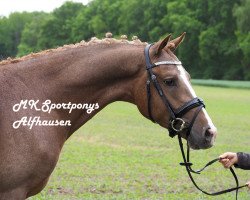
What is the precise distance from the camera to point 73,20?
11500 centimetres

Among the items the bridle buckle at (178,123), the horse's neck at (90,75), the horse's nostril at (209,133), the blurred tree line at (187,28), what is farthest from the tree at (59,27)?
the horse's nostril at (209,133)

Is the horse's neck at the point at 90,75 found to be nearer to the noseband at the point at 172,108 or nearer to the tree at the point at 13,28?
the noseband at the point at 172,108

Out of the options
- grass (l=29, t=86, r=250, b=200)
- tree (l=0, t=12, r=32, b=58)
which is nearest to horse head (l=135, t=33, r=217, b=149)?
grass (l=29, t=86, r=250, b=200)

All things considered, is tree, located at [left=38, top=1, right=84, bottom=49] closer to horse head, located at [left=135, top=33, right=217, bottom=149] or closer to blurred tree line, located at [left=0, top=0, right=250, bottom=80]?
blurred tree line, located at [left=0, top=0, right=250, bottom=80]

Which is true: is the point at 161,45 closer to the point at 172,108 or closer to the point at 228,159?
the point at 172,108

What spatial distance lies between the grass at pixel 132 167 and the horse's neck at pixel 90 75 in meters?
4.35

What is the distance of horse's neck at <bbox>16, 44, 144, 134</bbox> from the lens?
4.74 metres

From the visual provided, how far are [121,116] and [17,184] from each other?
884 inches

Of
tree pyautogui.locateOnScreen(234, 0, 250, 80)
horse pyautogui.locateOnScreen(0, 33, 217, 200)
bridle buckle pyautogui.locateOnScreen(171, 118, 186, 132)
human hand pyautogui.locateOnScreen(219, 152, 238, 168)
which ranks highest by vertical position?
horse pyautogui.locateOnScreen(0, 33, 217, 200)

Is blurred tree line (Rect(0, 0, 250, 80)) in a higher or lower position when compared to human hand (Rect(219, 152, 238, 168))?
lower

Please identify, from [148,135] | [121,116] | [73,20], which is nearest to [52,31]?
[73,20]

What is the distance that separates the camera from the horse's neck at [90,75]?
4742 millimetres

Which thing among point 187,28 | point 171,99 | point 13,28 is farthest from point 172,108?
point 13,28

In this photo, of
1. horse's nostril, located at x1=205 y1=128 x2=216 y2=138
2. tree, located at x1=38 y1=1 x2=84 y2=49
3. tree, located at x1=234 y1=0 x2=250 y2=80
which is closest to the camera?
horse's nostril, located at x1=205 y1=128 x2=216 y2=138
